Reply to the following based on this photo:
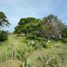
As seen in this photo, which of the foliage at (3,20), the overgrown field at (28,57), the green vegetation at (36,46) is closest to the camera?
the overgrown field at (28,57)

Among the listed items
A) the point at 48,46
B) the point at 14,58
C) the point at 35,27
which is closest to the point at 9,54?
the point at 14,58

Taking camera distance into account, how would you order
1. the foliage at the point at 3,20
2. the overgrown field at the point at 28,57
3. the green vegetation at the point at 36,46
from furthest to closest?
the foliage at the point at 3,20 < the green vegetation at the point at 36,46 < the overgrown field at the point at 28,57

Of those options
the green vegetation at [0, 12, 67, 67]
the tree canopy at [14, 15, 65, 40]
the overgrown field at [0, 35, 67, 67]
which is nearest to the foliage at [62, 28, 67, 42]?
the green vegetation at [0, 12, 67, 67]

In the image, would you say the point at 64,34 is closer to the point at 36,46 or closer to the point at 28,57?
the point at 36,46

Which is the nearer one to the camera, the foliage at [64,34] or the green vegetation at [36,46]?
the green vegetation at [36,46]

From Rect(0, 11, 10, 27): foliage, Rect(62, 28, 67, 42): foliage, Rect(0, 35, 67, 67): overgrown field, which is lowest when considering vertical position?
Rect(0, 35, 67, 67): overgrown field

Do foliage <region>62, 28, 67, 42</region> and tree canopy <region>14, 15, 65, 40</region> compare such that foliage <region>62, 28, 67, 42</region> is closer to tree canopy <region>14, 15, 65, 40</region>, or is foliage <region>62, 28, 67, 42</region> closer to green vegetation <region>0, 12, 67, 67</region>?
green vegetation <region>0, 12, 67, 67</region>

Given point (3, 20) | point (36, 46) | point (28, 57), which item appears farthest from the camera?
point (3, 20)

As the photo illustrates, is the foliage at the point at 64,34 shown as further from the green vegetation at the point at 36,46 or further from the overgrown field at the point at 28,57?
the overgrown field at the point at 28,57

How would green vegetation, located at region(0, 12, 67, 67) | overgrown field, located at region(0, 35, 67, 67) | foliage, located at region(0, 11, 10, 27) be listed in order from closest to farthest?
overgrown field, located at region(0, 35, 67, 67) < green vegetation, located at region(0, 12, 67, 67) < foliage, located at region(0, 11, 10, 27)

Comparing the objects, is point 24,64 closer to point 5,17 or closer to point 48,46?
point 48,46

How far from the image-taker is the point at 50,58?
46.5ft

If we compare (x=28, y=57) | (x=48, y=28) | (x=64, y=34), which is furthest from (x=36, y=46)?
(x=64, y=34)

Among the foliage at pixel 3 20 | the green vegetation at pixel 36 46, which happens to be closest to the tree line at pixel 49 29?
the green vegetation at pixel 36 46
